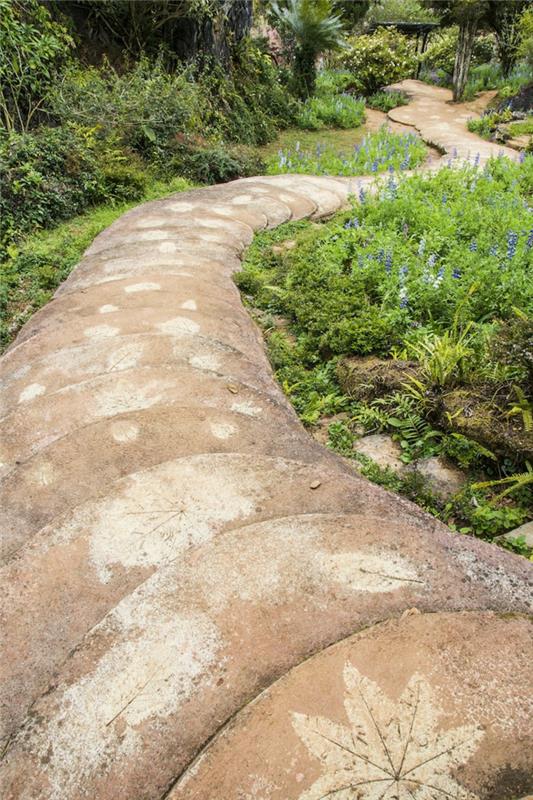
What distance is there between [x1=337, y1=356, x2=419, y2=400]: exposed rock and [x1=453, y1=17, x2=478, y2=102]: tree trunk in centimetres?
1813

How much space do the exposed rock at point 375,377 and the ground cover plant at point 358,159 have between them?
6843mm

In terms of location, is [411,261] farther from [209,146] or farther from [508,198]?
[209,146]

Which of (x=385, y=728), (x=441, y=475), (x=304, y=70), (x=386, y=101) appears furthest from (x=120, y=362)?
(x=386, y=101)

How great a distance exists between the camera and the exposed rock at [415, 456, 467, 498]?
120 inches

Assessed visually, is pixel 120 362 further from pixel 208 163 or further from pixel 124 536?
pixel 208 163

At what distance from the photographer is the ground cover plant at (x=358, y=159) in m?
10.1

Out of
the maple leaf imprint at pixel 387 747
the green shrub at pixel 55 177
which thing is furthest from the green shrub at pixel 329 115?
the maple leaf imprint at pixel 387 747

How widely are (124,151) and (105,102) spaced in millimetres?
992

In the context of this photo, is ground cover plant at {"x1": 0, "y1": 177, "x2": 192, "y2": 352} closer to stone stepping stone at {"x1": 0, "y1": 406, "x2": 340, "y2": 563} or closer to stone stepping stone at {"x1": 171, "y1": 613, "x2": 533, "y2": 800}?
stone stepping stone at {"x1": 0, "y1": 406, "x2": 340, "y2": 563}

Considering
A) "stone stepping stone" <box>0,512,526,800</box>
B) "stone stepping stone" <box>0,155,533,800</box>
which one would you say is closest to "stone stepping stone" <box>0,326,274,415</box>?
"stone stepping stone" <box>0,155,533,800</box>

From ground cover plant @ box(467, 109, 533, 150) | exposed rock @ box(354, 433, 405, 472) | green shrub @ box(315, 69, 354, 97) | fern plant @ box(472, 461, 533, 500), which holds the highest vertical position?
green shrub @ box(315, 69, 354, 97)

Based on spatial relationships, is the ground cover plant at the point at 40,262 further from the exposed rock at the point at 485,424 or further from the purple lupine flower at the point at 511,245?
the purple lupine flower at the point at 511,245

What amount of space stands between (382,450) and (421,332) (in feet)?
4.13

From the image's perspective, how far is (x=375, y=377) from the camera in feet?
12.6
